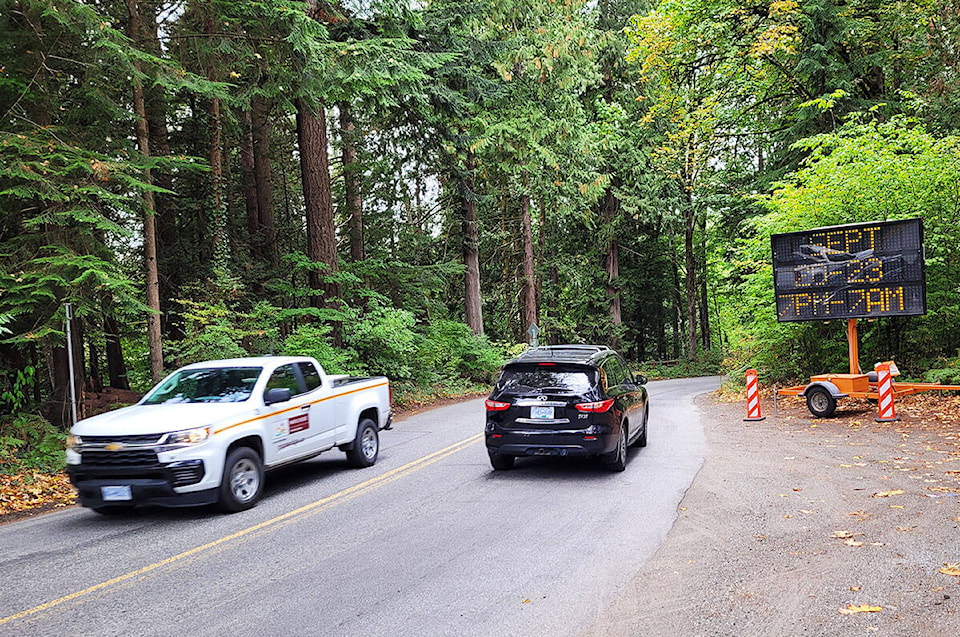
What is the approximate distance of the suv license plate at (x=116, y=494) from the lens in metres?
7.84

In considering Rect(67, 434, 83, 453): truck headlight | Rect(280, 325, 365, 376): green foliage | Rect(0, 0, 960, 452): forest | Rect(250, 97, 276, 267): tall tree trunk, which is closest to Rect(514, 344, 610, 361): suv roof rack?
Rect(67, 434, 83, 453): truck headlight

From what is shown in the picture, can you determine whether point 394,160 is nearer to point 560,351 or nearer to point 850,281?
point 850,281

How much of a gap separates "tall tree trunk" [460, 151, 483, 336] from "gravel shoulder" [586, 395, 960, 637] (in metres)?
16.7

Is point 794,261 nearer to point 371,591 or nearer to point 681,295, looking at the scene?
point 371,591

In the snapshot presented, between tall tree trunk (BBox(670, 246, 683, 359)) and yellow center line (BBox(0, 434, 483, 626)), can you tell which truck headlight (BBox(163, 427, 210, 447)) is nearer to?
yellow center line (BBox(0, 434, 483, 626))

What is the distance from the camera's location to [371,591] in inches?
222

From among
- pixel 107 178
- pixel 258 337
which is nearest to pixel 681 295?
pixel 258 337

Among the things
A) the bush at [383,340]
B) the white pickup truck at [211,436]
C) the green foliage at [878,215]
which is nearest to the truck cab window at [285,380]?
the white pickup truck at [211,436]

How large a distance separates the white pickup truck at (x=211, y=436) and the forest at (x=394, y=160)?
238 cm

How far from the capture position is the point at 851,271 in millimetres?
15445

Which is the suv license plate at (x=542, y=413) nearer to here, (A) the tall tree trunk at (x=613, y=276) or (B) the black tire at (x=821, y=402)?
(B) the black tire at (x=821, y=402)

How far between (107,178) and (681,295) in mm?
45733

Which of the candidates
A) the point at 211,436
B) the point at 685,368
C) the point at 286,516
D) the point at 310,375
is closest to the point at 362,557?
the point at 286,516

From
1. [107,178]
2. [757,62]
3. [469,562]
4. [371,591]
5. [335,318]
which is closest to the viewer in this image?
[371,591]
